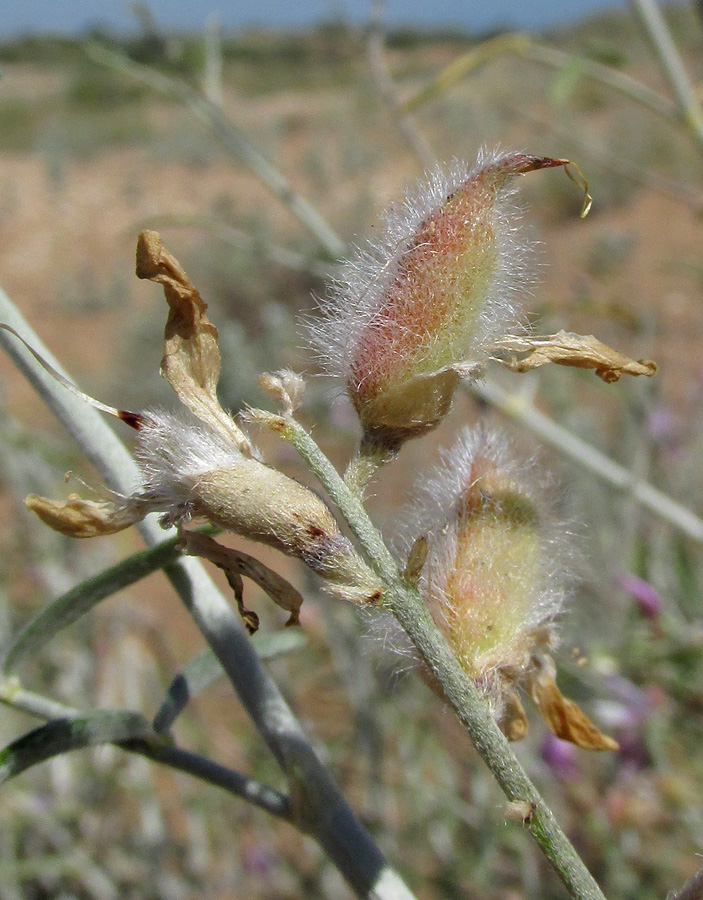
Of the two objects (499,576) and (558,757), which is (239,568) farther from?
(558,757)

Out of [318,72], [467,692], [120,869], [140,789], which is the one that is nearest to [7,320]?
[467,692]

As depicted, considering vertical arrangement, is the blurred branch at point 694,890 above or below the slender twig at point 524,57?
above

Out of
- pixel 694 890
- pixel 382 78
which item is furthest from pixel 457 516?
pixel 382 78

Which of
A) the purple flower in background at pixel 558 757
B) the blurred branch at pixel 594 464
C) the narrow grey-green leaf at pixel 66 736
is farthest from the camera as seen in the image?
the purple flower in background at pixel 558 757

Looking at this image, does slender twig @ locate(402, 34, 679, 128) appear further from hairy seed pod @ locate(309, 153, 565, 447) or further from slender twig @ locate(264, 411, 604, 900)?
slender twig @ locate(264, 411, 604, 900)

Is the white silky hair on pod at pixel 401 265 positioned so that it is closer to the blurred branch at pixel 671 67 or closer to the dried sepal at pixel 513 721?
the dried sepal at pixel 513 721

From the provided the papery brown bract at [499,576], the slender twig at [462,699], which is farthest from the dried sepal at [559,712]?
the slender twig at [462,699]
